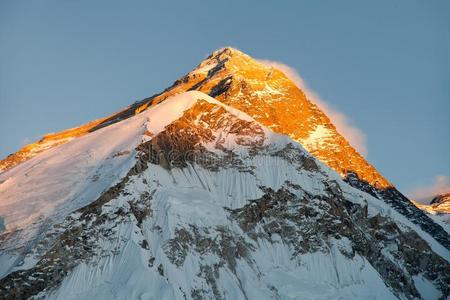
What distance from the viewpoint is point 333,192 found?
153000mm

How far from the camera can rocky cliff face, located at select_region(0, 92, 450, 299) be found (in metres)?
122

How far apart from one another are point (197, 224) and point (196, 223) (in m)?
0.21

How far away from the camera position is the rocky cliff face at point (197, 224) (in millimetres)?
121688

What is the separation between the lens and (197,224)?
436ft

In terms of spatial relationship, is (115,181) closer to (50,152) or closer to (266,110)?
(50,152)

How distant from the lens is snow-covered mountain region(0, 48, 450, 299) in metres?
122

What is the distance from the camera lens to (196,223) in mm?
132750

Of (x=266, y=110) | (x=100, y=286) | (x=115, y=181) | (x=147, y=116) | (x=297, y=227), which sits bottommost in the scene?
(x=100, y=286)

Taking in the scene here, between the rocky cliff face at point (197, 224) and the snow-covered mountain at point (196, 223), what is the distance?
21 centimetres

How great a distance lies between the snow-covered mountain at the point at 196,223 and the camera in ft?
399

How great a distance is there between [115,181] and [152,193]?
6080mm

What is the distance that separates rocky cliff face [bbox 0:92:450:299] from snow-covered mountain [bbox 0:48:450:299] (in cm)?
21

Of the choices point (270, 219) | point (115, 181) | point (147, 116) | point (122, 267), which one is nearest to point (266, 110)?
point (147, 116)

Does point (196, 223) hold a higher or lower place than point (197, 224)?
higher
